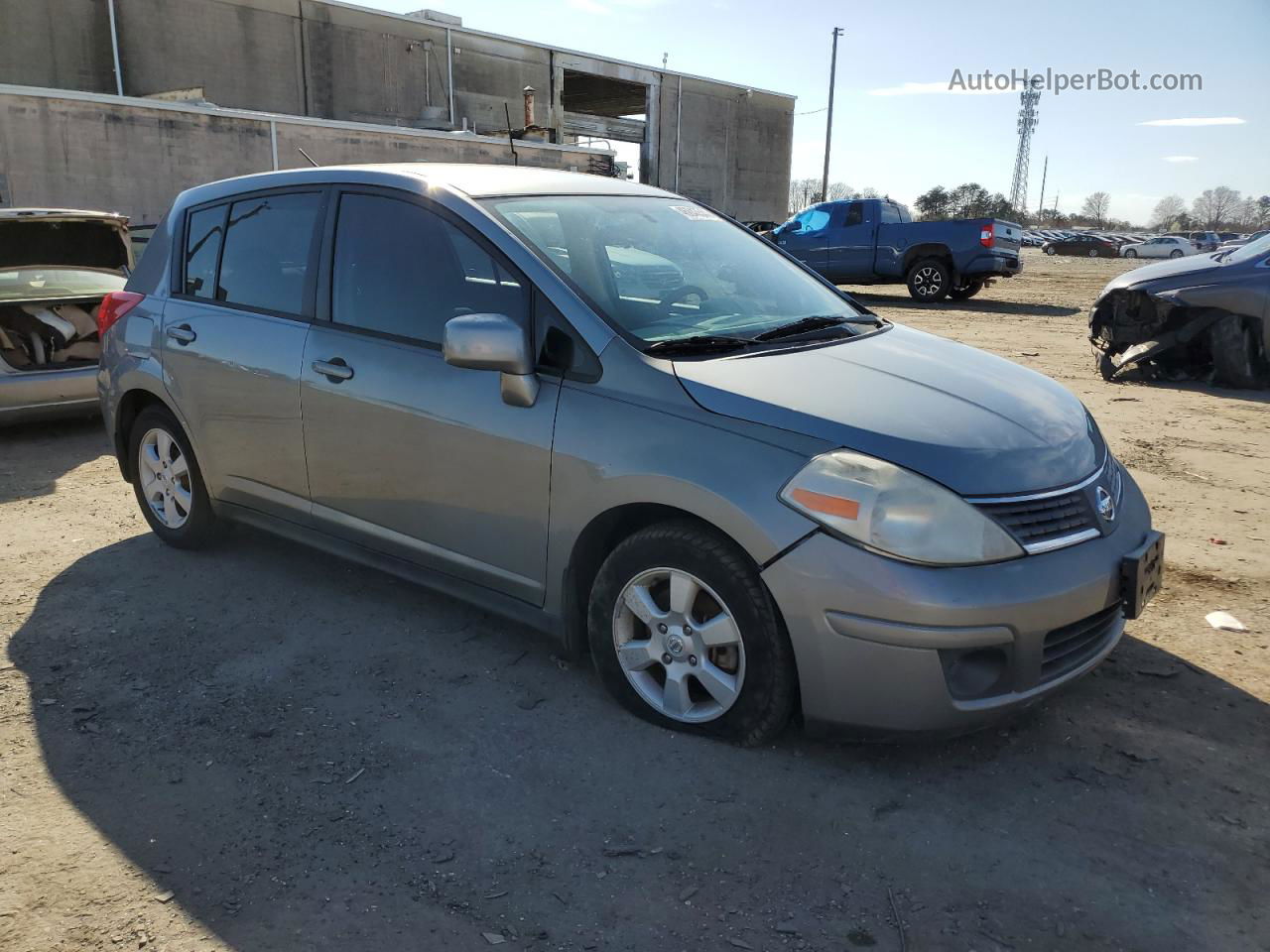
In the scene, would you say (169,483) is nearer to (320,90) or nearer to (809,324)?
(809,324)

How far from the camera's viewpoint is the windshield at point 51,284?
24.4 feet

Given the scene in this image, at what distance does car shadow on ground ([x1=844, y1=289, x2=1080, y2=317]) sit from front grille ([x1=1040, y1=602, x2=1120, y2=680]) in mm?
15110

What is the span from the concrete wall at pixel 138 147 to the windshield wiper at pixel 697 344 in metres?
21.9

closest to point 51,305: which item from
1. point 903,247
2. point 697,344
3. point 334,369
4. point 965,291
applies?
point 334,369

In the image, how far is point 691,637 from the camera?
307cm

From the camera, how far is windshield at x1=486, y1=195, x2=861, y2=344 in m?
3.46

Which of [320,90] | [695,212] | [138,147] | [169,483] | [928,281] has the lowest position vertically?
[169,483]

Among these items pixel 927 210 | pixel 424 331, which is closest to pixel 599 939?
pixel 424 331

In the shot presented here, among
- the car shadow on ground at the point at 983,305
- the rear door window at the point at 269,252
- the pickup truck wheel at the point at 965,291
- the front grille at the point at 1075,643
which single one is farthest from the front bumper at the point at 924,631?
the pickup truck wheel at the point at 965,291

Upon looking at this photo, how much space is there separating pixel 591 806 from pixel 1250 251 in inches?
383

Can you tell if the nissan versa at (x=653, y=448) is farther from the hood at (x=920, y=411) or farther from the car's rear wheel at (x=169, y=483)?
the car's rear wheel at (x=169, y=483)

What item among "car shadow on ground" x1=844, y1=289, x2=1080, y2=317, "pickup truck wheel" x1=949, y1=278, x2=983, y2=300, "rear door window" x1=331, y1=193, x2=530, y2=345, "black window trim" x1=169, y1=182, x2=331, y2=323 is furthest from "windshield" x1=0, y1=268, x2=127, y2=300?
"pickup truck wheel" x1=949, y1=278, x2=983, y2=300

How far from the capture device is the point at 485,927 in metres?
2.35

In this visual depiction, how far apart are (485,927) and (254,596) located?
2.54 meters
